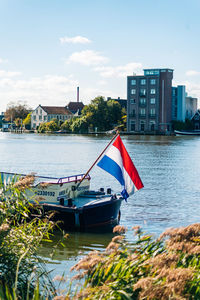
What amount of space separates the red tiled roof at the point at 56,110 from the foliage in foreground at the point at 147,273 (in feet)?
527

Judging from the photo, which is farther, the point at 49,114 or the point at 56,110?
the point at 56,110

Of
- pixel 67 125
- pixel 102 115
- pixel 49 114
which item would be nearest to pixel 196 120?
pixel 102 115

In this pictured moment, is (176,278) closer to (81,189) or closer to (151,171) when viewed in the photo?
(81,189)

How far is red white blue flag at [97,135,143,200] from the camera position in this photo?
646 inches

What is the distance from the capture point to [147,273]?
244 inches

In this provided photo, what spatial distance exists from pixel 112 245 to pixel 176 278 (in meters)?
1.57

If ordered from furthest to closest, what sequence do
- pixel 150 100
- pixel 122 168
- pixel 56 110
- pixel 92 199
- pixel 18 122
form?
pixel 18 122
pixel 56 110
pixel 150 100
pixel 92 199
pixel 122 168

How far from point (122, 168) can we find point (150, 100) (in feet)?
345

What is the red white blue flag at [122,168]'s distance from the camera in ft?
53.8

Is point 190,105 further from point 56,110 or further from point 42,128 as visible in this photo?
point 42,128

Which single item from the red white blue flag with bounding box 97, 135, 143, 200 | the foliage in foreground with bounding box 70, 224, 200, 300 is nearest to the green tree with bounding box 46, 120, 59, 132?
the red white blue flag with bounding box 97, 135, 143, 200

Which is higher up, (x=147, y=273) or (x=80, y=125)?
(x=80, y=125)

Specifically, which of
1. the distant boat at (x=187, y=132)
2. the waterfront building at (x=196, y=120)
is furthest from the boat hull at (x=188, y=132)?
the waterfront building at (x=196, y=120)

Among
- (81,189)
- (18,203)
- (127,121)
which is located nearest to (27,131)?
(127,121)
